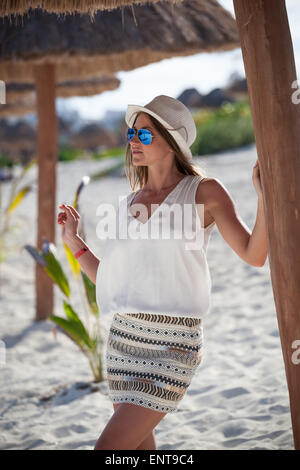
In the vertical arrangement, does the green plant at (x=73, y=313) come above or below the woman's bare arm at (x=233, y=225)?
below

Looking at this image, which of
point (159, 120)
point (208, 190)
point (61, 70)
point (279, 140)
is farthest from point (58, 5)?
point (61, 70)

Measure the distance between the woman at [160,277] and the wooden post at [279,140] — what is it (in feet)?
0.23

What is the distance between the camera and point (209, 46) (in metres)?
4.04

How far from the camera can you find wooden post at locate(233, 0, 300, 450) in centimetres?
158

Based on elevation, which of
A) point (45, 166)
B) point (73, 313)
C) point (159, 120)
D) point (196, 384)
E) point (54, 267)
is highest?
point (45, 166)

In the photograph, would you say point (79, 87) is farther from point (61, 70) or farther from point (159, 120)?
point (159, 120)

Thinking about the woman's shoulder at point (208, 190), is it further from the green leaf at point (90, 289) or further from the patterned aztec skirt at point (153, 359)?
the green leaf at point (90, 289)

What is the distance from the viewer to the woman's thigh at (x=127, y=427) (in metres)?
1.57

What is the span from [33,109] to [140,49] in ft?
14.6

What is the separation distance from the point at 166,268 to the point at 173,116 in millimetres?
508

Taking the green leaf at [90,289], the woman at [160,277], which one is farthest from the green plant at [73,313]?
the woman at [160,277]

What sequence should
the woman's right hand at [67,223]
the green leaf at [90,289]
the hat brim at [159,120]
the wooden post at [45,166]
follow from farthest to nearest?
the wooden post at [45,166], the green leaf at [90,289], the woman's right hand at [67,223], the hat brim at [159,120]

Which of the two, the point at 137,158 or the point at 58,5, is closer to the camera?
the point at 137,158

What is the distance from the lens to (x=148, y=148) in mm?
1854
